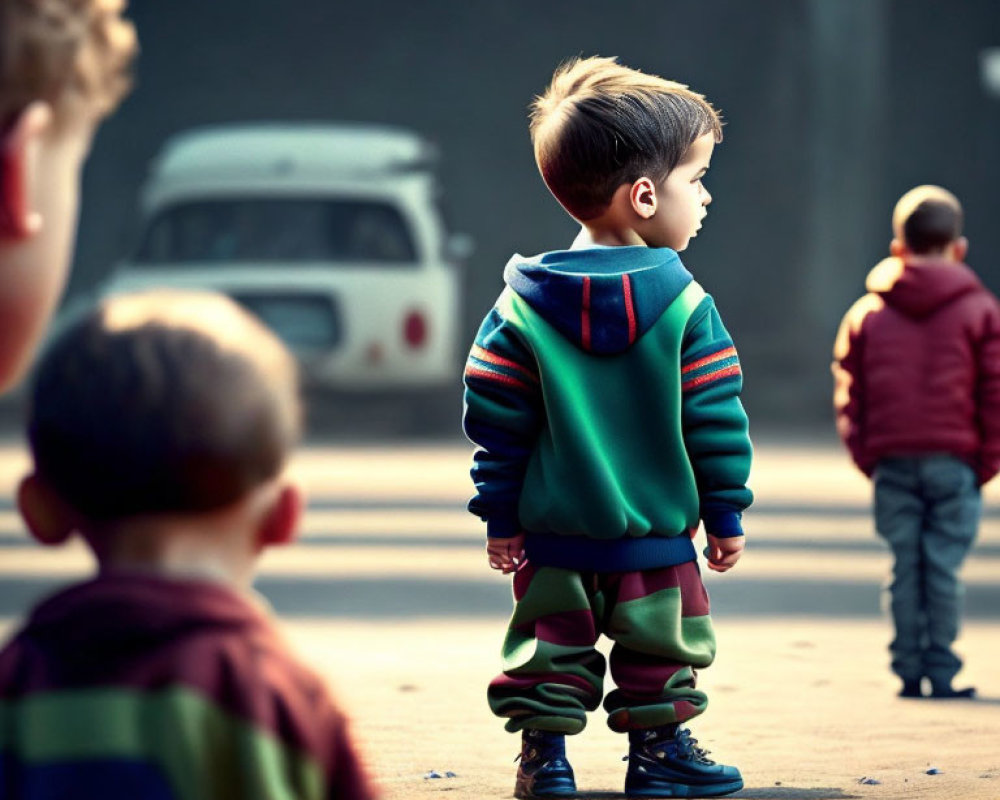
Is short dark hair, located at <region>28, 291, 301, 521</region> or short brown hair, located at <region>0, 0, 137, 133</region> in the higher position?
short brown hair, located at <region>0, 0, 137, 133</region>

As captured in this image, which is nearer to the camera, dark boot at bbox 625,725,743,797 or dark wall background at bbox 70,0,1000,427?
dark boot at bbox 625,725,743,797

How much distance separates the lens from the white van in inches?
559

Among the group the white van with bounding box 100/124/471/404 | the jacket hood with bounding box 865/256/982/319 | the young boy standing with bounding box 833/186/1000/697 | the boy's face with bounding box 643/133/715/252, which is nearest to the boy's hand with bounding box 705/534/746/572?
the boy's face with bounding box 643/133/715/252

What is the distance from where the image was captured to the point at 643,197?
163 inches

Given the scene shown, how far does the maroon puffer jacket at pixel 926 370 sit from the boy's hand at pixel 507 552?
77.9 inches

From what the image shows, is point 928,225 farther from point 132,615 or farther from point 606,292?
point 132,615

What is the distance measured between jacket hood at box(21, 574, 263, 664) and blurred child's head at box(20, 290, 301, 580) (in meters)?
0.07

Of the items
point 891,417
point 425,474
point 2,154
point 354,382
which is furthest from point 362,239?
point 2,154

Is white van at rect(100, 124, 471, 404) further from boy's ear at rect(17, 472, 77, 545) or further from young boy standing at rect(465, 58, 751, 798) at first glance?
boy's ear at rect(17, 472, 77, 545)

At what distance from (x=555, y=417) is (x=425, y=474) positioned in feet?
27.9

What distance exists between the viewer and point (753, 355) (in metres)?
19.5

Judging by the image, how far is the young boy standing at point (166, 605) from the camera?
6.30 feet

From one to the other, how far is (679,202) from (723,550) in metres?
0.69

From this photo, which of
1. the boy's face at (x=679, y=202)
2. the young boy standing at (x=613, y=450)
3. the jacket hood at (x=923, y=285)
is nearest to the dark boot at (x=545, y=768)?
the young boy standing at (x=613, y=450)
